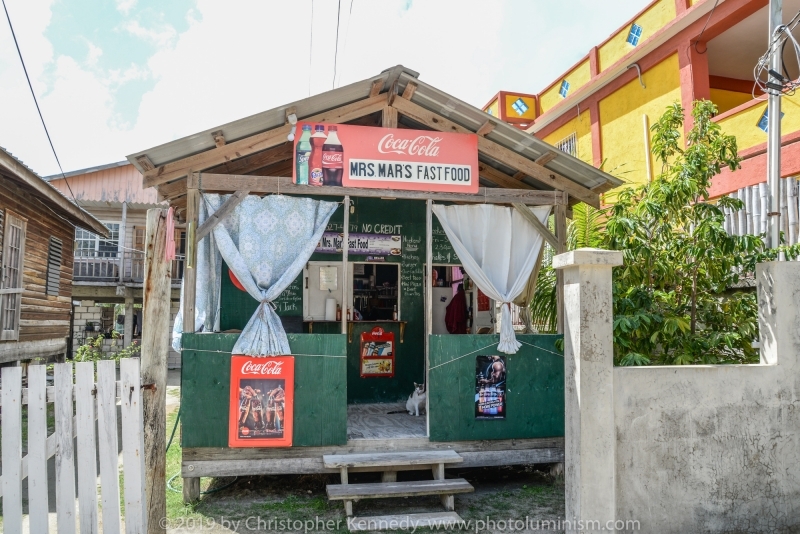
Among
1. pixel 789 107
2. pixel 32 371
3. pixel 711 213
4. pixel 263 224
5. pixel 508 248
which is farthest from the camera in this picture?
pixel 789 107

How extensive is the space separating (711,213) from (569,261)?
7.98ft

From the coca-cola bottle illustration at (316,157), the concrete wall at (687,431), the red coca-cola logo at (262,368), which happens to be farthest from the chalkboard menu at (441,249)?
the concrete wall at (687,431)

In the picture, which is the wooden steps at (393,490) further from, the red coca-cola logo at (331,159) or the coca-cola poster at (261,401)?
the red coca-cola logo at (331,159)

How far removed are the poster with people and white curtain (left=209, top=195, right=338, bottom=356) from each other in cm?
212

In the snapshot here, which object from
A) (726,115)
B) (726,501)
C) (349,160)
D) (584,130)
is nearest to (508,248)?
(349,160)

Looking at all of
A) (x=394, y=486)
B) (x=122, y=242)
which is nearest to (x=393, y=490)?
(x=394, y=486)

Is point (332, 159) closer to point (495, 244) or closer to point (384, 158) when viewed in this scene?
point (384, 158)

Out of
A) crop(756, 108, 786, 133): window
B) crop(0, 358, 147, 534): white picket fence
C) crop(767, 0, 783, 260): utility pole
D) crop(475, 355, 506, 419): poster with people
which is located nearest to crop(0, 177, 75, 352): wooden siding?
crop(0, 358, 147, 534): white picket fence

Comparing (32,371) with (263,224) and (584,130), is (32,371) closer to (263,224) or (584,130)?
(263,224)

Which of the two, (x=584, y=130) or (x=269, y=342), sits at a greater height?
(x=584, y=130)

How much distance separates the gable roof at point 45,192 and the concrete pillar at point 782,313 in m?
9.81

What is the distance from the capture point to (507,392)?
270 inches

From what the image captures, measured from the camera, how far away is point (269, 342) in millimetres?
6277

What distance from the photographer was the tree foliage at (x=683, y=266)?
6012 millimetres
